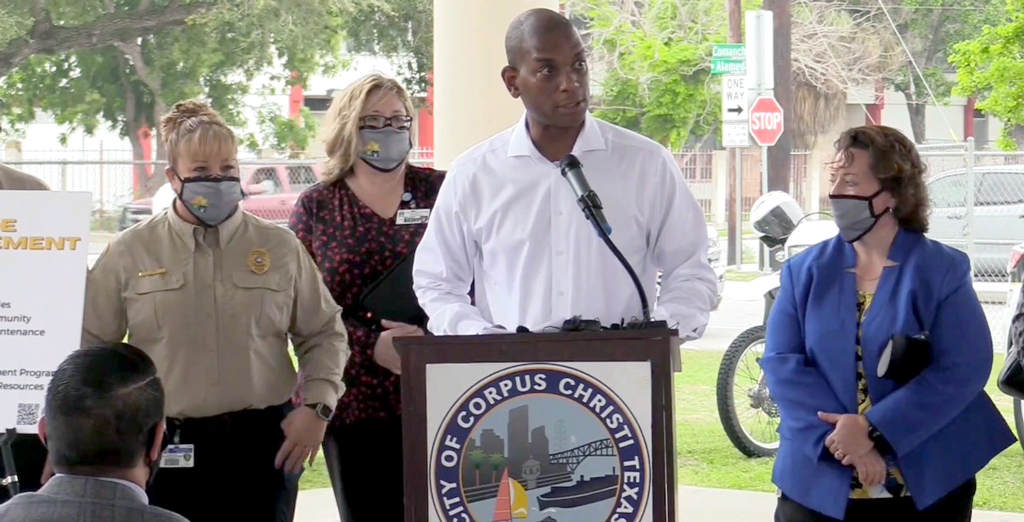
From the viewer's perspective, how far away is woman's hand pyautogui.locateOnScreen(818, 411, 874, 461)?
3.16m

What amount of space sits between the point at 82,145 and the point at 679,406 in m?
8.11

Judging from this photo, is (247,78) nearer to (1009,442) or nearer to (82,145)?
(82,145)

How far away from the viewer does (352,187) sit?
381 centimetres

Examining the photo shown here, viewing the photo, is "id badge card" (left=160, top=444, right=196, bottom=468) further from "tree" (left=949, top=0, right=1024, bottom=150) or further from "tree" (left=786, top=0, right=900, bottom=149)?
"tree" (left=786, top=0, right=900, bottom=149)

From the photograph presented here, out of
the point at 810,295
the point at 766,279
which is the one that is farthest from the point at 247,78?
the point at 810,295

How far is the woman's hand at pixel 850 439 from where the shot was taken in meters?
3.16

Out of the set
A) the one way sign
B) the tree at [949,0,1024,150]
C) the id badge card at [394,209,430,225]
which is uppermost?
the one way sign

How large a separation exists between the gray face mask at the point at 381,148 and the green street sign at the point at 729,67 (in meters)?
9.90

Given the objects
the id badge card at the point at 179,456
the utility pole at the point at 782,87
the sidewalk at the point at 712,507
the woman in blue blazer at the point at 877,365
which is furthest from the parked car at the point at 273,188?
the woman in blue blazer at the point at 877,365

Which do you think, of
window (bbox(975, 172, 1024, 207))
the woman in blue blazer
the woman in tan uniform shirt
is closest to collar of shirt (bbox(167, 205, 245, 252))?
the woman in tan uniform shirt

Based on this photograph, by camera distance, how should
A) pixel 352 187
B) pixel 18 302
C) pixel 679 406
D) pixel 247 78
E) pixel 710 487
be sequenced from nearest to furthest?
1. pixel 18 302
2. pixel 352 187
3. pixel 710 487
4. pixel 679 406
5. pixel 247 78

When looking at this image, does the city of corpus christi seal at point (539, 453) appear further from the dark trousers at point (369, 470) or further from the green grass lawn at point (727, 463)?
the green grass lawn at point (727, 463)

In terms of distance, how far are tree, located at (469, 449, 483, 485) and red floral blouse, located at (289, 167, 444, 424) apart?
1.35m

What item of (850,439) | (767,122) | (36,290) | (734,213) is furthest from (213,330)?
(734,213)
